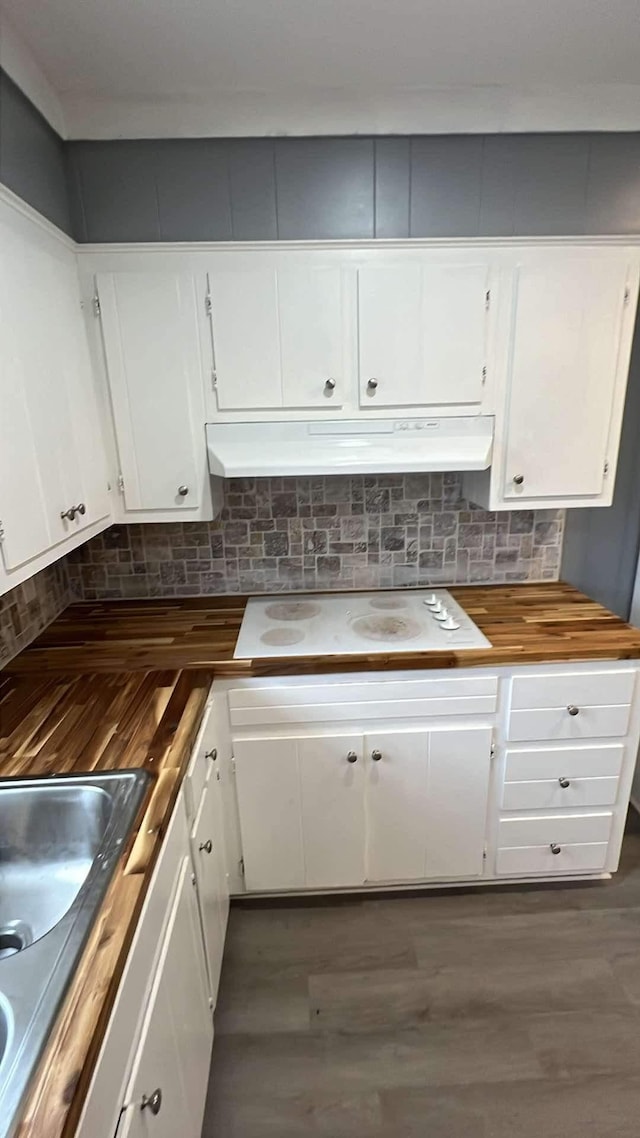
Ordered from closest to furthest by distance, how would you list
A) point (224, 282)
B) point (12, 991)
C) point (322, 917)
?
point (12, 991), point (224, 282), point (322, 917)

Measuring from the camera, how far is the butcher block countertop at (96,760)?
0.60 m

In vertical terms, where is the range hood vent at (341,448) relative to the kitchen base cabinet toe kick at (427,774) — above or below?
above

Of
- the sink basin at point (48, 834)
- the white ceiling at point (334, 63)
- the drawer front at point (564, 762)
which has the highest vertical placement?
the white ceiling at point (334, 63)

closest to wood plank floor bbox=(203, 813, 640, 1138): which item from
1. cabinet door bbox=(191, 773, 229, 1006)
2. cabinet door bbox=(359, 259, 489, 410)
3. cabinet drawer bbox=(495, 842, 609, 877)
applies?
cabinet drawer bbox=(495, 842, 609, 877)

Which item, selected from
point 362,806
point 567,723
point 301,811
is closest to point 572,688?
point 567,723

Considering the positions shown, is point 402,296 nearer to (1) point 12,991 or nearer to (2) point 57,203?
(2) point 57,203

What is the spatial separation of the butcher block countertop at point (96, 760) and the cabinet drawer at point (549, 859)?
3.78ft

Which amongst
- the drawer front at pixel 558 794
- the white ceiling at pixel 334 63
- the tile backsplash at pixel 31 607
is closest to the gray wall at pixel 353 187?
the white ceiling at pixel 334 63

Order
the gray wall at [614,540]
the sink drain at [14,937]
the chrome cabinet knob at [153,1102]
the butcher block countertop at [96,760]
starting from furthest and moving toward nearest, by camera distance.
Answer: the gray wall at [614,540] → the sink drain at [14,937] → the chrome cabinet knob at [153,1102] → the butcher block countertop at [96,760]

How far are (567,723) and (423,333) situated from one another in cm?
125

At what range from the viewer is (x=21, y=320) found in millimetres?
1271

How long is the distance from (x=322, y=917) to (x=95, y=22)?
2489 millimetres

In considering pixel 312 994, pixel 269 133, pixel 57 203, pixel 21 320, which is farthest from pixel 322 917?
pixel 269 133

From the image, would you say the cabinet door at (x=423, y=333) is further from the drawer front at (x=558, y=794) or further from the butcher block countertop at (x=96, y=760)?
the drawer front at (x=558, y=794)
